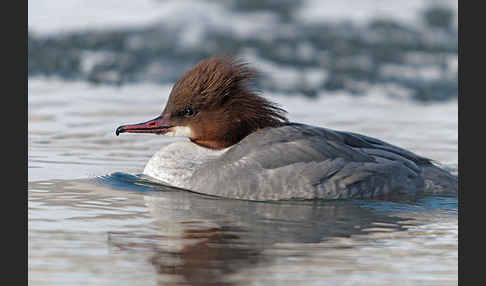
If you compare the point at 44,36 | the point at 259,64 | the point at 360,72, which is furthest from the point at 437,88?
the point at 44,36

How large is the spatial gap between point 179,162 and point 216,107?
0.52 meters

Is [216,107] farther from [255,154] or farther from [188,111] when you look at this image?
[255,154]

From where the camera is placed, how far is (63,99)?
11297mm

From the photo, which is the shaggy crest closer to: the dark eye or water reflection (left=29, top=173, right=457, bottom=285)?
the dark eye

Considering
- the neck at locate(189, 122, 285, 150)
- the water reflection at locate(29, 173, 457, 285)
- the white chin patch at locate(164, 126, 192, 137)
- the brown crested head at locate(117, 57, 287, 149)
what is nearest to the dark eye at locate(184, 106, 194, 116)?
the brown crested head at locate(117, 57, 287, 149)

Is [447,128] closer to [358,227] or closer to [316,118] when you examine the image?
[316,118]

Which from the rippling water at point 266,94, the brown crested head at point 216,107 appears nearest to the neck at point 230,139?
the brown crested head at point 216,107

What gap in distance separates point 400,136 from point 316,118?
4.23 ft

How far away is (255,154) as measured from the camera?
23.0ft

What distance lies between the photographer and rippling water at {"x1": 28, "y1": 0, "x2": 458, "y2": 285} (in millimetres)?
4875

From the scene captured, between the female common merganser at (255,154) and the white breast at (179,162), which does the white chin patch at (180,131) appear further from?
the white breast at (179,162)

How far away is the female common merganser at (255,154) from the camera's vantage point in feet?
22.6

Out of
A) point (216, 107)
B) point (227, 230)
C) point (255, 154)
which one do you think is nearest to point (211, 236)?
point (227, 230)

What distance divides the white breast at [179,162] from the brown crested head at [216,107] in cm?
11
